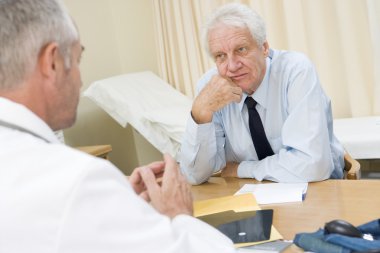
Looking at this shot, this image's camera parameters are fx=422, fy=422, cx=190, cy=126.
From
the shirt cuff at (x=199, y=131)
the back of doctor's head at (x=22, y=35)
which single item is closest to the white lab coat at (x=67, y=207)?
the back of doctor's head at (x=22, y=35)

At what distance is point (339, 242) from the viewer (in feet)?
2.85

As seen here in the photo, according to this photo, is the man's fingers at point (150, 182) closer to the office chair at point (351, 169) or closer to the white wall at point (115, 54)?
the office chair at point (351, 169)

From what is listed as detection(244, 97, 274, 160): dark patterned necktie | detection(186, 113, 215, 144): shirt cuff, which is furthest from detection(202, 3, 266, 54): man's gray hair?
detection(186, 113, 215, 144): shirt cuff

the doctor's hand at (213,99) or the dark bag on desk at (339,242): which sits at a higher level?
the doctor's hand at (213,99)

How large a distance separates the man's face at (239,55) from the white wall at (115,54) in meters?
1.85

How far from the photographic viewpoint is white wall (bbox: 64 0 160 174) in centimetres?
337

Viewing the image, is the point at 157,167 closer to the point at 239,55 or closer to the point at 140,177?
the point at 140,177

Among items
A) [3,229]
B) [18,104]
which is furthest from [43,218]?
[18,104]

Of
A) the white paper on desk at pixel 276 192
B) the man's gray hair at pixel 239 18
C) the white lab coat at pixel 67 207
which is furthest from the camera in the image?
the man's gray hair at pixel 239 18

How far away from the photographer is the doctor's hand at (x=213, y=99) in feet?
5.44

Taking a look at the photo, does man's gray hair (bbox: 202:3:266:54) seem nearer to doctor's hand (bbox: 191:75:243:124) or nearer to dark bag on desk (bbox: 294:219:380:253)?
doctor's hand (bbox: 191:75:243:124)

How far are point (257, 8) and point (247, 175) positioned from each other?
1848 mm

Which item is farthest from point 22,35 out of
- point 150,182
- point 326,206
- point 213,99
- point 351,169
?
point 351,169

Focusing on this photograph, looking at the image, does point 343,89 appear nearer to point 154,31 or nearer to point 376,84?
point 376,84
